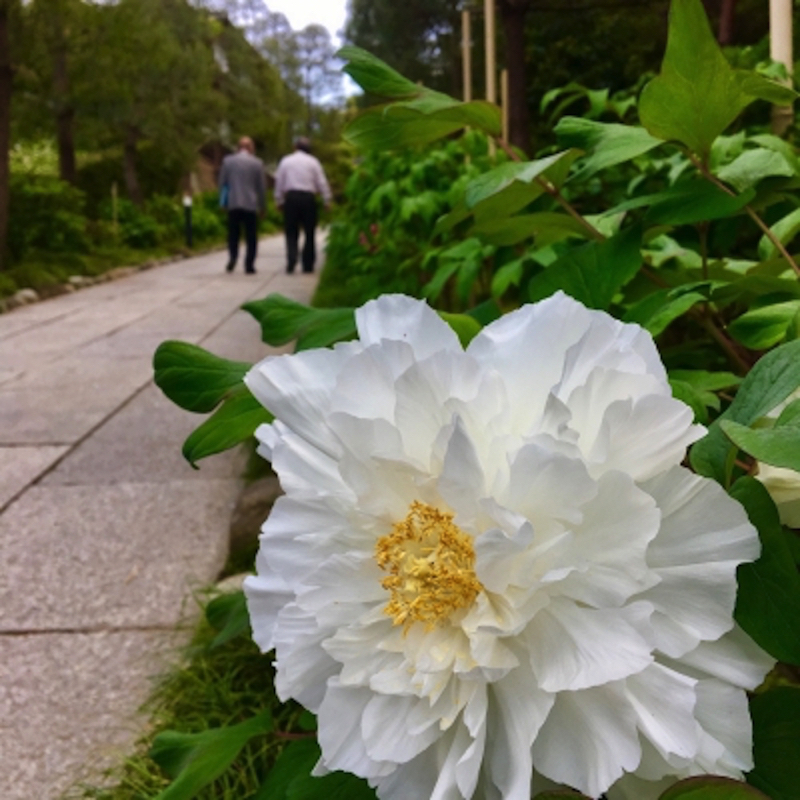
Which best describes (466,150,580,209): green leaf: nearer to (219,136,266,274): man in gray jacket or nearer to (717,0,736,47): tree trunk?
(717,0,736,47): tree trunk

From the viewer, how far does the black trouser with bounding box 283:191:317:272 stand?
34.7 feet

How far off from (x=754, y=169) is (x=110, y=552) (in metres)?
1.91

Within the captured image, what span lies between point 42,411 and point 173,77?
56.6 ft

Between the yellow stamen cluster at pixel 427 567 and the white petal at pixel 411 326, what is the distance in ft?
0.31

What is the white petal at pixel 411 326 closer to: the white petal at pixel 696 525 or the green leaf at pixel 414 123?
the white petal at pixel 696 525

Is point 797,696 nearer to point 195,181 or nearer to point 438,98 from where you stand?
point 438,98

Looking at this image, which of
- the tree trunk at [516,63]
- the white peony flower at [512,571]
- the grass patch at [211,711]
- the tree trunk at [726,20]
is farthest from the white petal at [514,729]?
the tree trunk at [516,63]

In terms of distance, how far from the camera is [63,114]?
563 inches

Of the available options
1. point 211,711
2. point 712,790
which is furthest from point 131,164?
point 712,790

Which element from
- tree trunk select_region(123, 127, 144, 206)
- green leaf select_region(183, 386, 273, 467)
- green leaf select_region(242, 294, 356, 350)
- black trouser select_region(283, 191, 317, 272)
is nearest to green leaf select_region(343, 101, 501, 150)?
green leaf select_region(242, 294, 356, 350)

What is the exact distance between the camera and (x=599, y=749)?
40 cm

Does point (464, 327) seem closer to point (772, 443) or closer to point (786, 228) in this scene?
point (772, 443)

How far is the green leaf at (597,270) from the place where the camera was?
2.42ft

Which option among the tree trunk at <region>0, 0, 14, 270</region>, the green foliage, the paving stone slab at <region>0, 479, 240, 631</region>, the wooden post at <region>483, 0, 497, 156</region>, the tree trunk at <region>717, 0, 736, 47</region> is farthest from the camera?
the green foliage
